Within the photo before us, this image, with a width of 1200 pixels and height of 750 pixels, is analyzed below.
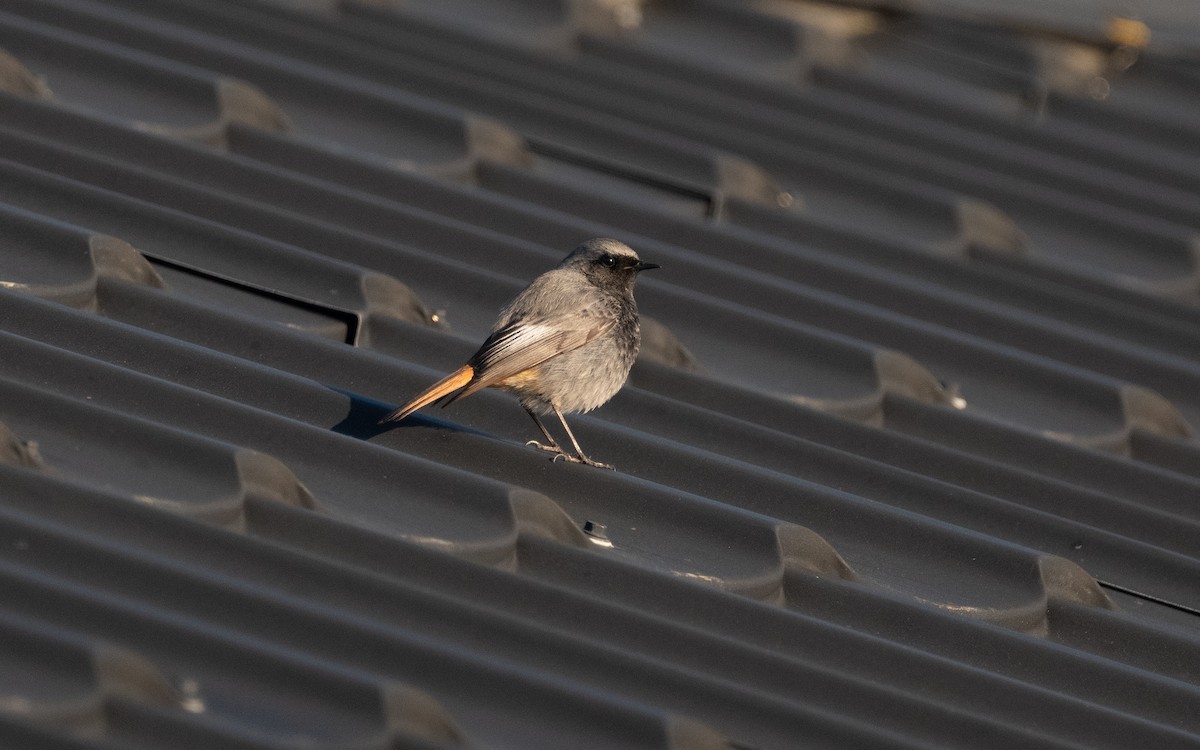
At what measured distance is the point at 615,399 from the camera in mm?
5102

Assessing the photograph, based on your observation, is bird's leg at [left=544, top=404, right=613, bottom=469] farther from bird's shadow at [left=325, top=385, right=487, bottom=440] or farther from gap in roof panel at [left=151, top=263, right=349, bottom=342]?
gap in roof panel at [left=151, top=263, right=349, bottom=342]

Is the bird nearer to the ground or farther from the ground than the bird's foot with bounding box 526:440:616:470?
farther from the ground

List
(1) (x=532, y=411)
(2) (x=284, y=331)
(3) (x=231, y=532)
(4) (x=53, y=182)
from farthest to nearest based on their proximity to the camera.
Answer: (1) (x=532, y=411), (4) (x=53, y=182), (2) (x=284, y=331), (3) (x=231, y=532)

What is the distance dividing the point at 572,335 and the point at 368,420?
1.35 meters

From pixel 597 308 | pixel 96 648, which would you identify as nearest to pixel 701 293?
pixel 597 308

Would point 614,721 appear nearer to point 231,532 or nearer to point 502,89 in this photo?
point 231,532

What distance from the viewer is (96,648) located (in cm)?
289

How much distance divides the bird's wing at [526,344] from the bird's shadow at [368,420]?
6.2 inches

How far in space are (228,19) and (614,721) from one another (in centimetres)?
429

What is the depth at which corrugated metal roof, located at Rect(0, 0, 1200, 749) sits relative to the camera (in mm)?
3279

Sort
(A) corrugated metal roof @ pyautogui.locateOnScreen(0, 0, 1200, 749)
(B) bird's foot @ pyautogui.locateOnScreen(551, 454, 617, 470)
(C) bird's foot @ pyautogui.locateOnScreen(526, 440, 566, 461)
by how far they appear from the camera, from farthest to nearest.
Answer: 1. (C) bird's foot @ pyautogui.locateOnScreen(526, 440, 566, 461)
2. (B) bird's foot @ pyautogui.locateOnScreen(551, 454, 617, 470)
3. (A) corrugated metal roof @ pyautogui.locateOnScreen(0, 0, 1200, 749)

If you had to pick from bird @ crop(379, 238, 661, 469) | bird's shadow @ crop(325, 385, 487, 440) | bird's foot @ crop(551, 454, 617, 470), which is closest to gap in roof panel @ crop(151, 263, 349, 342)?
bird's shadow @ crop(325, 385, 487, 440)

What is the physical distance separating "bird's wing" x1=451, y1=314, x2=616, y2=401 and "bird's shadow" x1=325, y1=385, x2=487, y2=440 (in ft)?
0.51

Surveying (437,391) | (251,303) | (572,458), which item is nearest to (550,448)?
(572,458)
